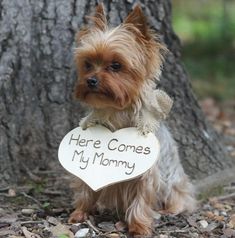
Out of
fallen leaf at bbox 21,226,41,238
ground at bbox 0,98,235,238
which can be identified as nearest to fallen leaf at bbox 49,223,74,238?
ground at bbox 0,98,235,238

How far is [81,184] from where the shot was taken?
4441 mm

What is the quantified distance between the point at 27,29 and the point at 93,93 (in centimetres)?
111

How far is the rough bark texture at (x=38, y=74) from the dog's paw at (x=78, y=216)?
0.81 meters

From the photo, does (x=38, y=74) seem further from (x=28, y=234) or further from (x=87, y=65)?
(x=28, y=234)

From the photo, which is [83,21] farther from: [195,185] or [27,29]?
[195,185]

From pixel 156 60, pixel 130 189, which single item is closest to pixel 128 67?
pixel 156 60

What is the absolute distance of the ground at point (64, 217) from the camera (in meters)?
4.20

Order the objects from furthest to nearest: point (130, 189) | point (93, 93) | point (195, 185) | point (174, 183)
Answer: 1. point (195, 185)
2. point (174, 183)
3. point (130, 189)
4. point (93, 93)

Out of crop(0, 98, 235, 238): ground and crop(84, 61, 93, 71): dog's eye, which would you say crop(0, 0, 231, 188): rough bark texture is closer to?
crop(0, 98, 235, 238): ground

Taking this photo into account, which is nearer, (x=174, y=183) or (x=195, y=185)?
(x=174, y=183)

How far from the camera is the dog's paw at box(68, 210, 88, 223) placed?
170 inches

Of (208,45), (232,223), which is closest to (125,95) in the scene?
(232,223)

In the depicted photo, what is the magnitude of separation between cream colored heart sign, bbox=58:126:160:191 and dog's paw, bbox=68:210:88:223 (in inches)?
12.1

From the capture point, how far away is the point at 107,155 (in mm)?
4184
